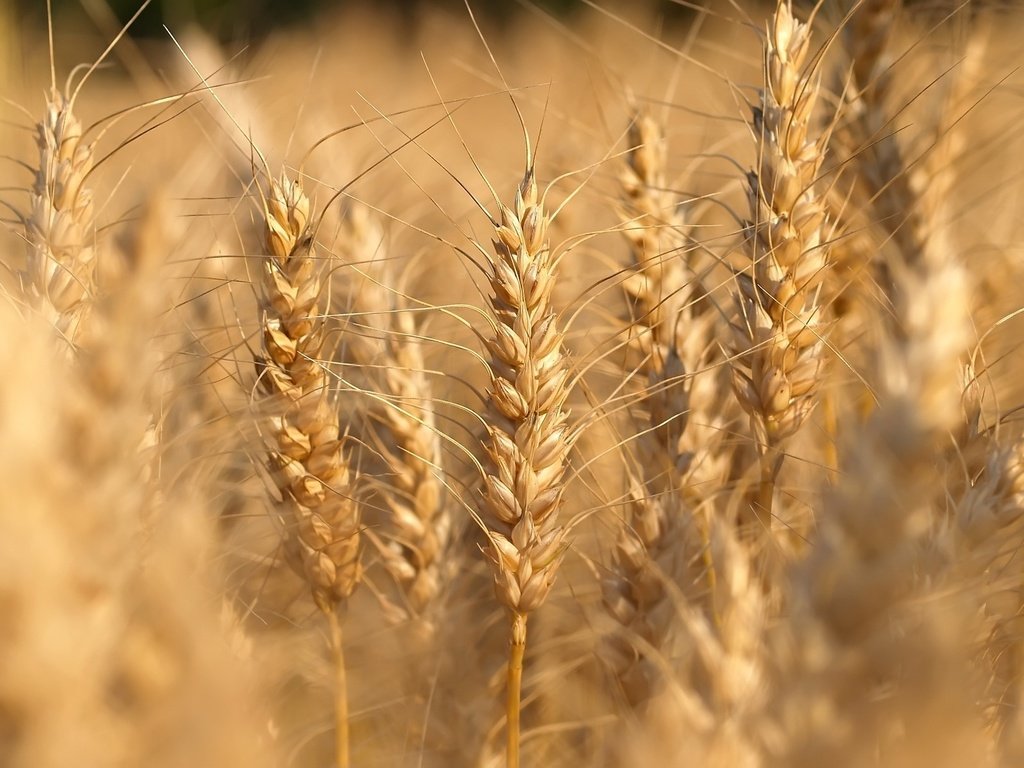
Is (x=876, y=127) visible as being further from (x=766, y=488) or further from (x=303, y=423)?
(x=303, y=423)

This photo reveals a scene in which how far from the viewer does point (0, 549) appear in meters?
0.58

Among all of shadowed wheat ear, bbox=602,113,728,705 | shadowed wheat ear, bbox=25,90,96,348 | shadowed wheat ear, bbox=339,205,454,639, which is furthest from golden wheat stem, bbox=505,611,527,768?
shadowed wheat ear, bbox=25,90,96,348

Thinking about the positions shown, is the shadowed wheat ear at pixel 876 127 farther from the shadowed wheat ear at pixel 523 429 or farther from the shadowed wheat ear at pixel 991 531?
the shadowed wheat ear at pixel 523 429

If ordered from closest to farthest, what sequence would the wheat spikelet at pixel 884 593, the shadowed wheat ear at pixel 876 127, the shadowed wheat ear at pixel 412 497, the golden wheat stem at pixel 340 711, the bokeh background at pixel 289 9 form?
1. the wheat spikelet at pixel 884 593
2. the golden wheat stem at pixel 340 711
3. the shadowed wheat ear at pixel 412 497
4. the shadowed wheat ear at pixel 876 127
5. the bokeh background at pixel 289 9

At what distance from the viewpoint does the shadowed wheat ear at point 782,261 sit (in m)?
1.03

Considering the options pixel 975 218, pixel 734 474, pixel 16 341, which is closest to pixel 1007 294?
pixel 734 474

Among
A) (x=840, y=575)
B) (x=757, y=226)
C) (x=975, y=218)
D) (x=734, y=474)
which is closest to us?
(x=840, y=575)

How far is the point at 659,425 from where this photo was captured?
92 centimetres

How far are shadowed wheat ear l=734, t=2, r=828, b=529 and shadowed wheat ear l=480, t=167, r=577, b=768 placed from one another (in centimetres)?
25

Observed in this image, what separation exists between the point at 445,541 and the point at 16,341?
64cm

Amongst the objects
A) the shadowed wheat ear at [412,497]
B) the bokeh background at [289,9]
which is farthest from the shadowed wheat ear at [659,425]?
the bokeh background at [289,9]

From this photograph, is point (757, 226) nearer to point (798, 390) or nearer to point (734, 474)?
point (798, 390)

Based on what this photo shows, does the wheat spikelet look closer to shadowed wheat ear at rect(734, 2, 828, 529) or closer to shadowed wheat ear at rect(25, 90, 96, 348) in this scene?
shadowed wheat ear at rect(734, 2, 828, 529)

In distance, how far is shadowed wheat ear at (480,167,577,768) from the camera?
89 cm
